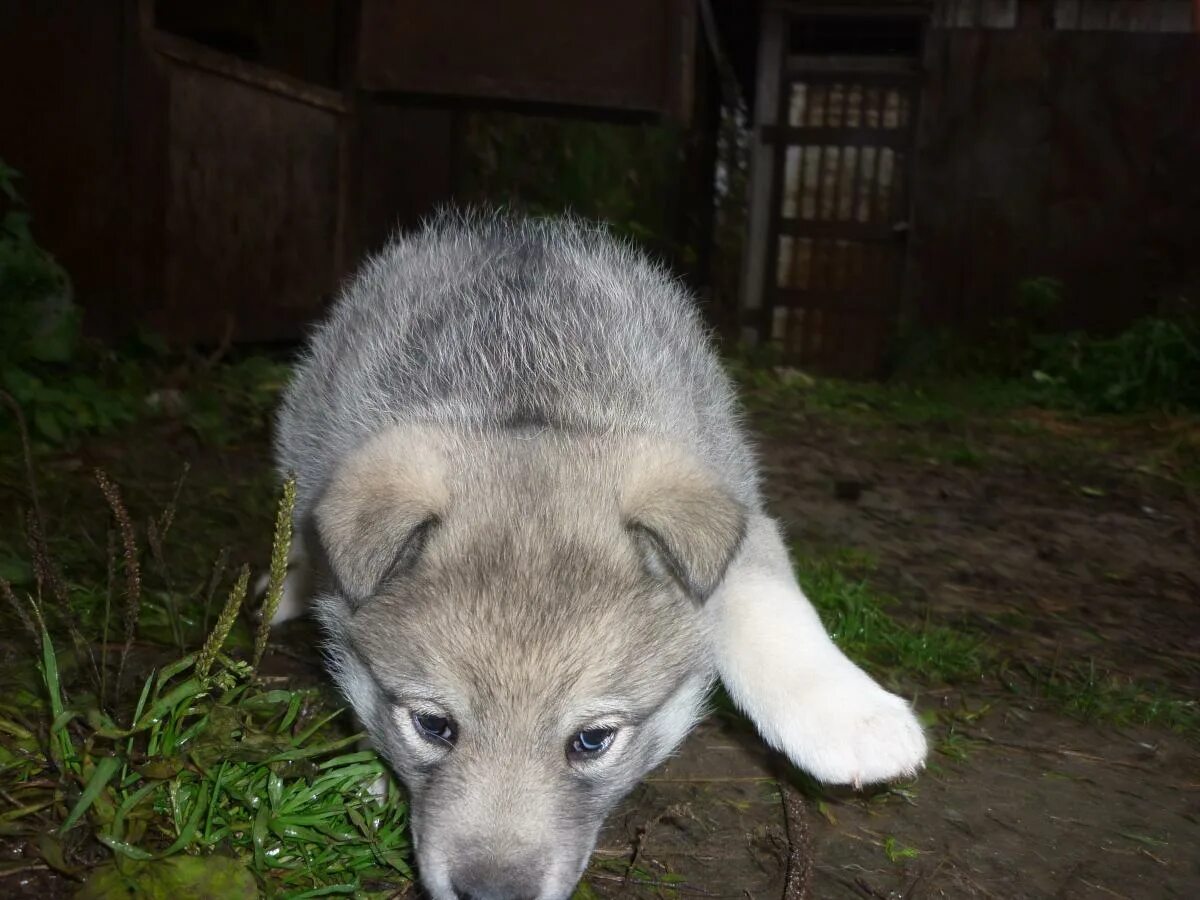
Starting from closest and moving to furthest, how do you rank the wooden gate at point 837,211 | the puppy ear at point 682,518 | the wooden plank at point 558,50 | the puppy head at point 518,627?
the puppy head at point 518,627
the puppy ear at point 682,518
the wooden plank at point 558,50
the wooden gate at point 837,211

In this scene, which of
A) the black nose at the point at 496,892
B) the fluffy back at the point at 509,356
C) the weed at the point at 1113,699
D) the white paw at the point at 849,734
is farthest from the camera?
the weed at the point at 1113,699

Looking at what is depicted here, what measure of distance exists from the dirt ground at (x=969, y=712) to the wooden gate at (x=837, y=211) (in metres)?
5.56

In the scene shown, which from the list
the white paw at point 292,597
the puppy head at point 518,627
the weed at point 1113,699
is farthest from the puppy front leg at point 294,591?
the weed at point 1113,699

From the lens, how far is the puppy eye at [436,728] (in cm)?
215

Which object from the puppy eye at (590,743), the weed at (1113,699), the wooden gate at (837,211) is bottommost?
the weed at (1113,699)

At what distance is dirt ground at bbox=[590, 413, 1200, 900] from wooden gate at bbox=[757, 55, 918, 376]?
6846 mm

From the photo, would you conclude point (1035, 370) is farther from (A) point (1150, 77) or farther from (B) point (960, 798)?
(B) point (960, 798)

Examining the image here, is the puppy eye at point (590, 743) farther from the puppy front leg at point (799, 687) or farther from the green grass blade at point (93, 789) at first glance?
the green grass blade at point (93, 789)

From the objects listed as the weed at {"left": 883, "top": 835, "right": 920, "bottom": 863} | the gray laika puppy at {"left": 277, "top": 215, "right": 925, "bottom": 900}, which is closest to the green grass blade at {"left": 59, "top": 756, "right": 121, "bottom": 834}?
the gray laika puppy at {"left": 277, "top": 215, "right": 925, "bottom": 900}

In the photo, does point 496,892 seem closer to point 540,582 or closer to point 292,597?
point 540,582

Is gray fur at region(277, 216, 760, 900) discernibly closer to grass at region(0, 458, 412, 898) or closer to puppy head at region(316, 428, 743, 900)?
puppy head at region(316, 428, 743, 900)

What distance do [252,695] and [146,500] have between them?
6.26 feet

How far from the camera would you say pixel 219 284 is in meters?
6.51

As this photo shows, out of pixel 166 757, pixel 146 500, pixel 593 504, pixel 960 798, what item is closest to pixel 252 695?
pixel 166 757
